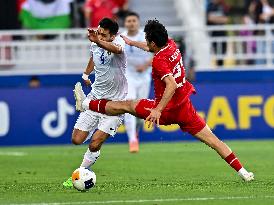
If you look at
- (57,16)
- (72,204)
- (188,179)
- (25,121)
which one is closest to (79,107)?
(188,179)

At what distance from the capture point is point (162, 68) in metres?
14.7

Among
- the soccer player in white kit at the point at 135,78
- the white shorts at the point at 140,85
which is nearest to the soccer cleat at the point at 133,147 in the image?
the soccer player in white kit at the point at 135,78

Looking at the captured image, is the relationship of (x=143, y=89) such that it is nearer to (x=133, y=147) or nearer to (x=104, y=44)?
(x=133, y=147)

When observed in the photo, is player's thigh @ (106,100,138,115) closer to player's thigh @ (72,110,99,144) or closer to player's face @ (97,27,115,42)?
player's thigh @ (72,110,99,144)

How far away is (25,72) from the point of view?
85.0ft

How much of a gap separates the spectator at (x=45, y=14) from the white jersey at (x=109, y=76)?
35.0ft

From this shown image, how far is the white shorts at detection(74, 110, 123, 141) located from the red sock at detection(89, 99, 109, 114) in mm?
128

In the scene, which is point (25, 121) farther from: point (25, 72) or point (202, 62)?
point (202, 62)

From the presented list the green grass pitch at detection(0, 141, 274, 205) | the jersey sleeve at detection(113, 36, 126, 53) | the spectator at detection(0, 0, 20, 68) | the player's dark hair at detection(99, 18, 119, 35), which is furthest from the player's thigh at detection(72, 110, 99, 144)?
the spectator at detection(0, 0, 20, 68)

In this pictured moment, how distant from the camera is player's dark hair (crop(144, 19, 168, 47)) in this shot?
1480cm

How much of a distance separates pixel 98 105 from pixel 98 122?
1.32 feet

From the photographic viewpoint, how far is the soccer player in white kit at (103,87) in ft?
51.4

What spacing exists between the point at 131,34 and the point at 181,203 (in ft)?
29.1

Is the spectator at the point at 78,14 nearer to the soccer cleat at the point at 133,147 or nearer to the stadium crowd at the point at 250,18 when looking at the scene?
the stadium crowd at the point at 250,18
